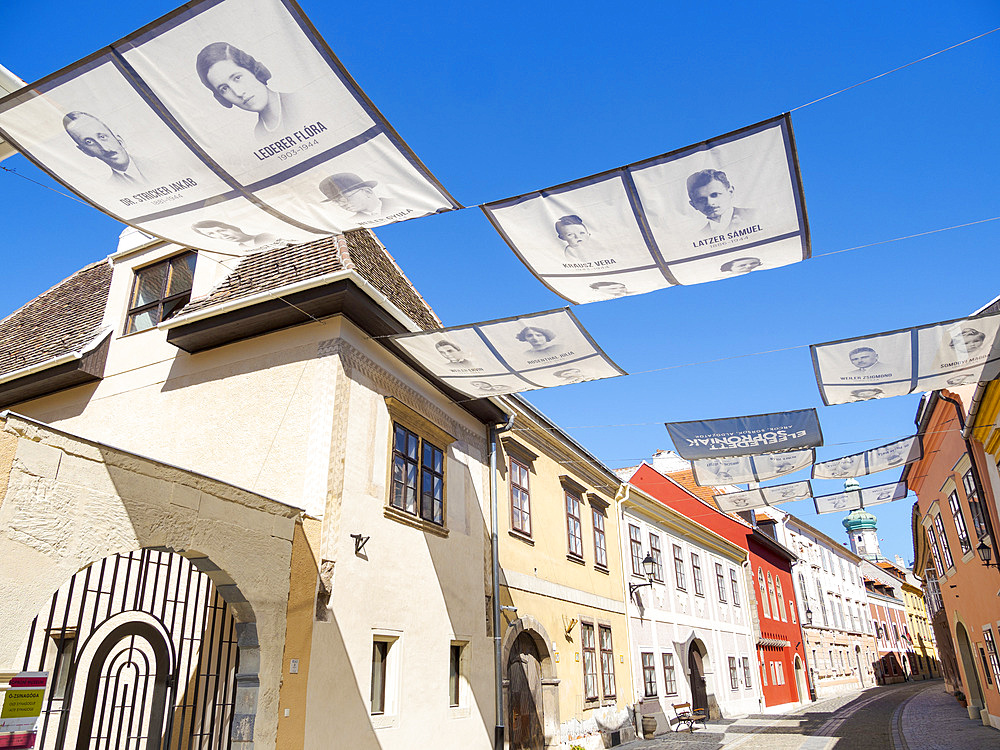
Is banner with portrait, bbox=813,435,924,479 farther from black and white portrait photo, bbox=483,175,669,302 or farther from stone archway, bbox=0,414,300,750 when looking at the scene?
stone archway, bbox=0,414,300,750

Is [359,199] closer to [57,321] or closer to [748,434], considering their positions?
[748,434]

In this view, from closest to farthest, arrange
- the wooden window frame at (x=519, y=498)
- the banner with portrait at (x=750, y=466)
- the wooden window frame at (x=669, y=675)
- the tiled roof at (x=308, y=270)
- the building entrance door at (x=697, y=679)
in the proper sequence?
the tiled roof at (x=308, y=270) → the banner with portrait at (x=750, y=466) → the wooden window frame at (x=519, y=498) → the wooden window frame at (x=669, y=675) → the building entrance door at (x=697, y=679)

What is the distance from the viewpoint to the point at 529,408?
45.8 feet

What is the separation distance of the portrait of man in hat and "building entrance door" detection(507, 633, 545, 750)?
8.83 meters

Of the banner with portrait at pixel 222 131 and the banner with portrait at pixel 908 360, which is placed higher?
the banner with portrait at pixel 222 131

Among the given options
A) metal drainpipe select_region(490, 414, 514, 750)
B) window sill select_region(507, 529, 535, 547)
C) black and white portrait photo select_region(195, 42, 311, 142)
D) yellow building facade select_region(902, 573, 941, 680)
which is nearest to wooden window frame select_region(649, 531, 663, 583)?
window sill select_region(507, 529, 535, 547)

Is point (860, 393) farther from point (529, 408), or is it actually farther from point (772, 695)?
point (772, 695)

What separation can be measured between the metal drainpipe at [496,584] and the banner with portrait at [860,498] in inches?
281

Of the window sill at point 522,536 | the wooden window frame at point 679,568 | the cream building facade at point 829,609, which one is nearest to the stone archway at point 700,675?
the wooden window frame at point 679,568

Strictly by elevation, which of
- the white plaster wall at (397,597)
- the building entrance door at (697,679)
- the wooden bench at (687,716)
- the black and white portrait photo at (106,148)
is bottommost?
the wooden bench at (687,716)

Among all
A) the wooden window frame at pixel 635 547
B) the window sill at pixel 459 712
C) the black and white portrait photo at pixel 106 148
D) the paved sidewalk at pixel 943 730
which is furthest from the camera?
the wooden window frame at pixel 635 547

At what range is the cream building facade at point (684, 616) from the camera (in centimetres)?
1777

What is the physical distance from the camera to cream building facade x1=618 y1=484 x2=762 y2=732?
58.3 ft

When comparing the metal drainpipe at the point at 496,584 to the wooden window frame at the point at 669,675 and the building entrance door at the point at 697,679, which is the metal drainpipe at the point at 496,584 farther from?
the building entrance door at the point at 697,679
